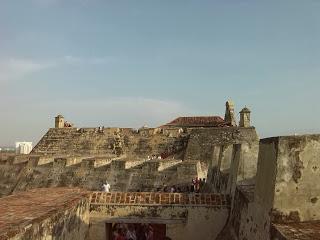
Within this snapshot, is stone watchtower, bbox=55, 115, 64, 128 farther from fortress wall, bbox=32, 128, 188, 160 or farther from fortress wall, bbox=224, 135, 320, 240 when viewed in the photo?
fortress wall, bbox=224, 135, 320, 240

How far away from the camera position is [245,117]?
2742 cm

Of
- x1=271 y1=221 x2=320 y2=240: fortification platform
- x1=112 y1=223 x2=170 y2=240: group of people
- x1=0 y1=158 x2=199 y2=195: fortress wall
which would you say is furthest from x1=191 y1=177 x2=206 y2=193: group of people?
x1=271 y1=221 x2=320 y2=240: fortification platform

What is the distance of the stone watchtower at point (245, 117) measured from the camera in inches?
1075

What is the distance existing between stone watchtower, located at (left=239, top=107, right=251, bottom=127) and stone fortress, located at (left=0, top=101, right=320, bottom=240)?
28.1 feet

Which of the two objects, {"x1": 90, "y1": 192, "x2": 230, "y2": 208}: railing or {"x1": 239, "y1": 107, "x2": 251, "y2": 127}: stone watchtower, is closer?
{"x1": 90, "y1": 192, "x2": 230, "y2": 208}: railing

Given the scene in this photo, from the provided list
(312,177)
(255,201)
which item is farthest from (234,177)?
(312,177)

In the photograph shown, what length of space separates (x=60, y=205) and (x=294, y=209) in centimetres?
430

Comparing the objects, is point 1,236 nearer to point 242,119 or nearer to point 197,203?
point 197,203

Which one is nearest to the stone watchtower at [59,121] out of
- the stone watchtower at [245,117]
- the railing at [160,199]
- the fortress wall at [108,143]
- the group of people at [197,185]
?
the fortress wall at [108,143]

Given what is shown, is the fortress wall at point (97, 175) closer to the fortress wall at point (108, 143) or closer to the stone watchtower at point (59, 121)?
the fortress wall at point (108, 143)

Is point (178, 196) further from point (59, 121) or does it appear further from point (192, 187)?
point (59, 121)

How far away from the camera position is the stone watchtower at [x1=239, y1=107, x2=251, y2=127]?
2731cm

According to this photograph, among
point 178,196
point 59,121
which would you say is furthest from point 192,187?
point 59,121

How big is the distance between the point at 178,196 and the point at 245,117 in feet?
58.9
